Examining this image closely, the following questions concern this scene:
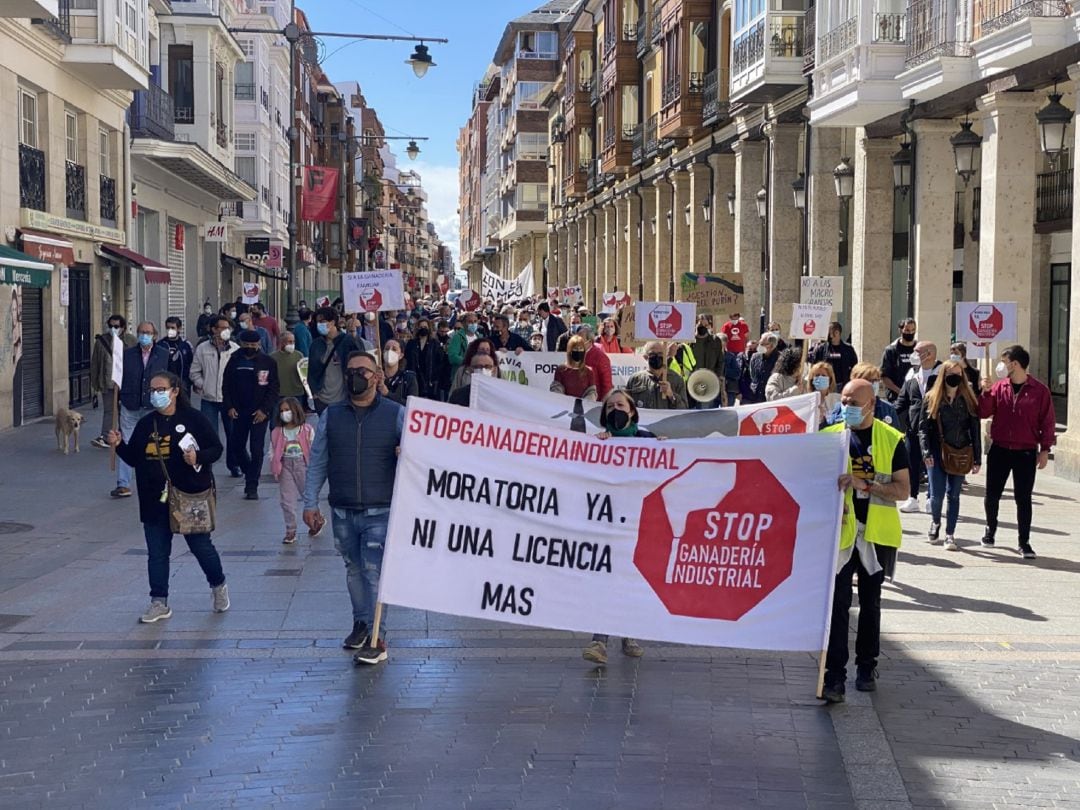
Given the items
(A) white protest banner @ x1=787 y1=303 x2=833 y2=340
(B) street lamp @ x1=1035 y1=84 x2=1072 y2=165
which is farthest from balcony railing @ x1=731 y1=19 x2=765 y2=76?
(B) street lamp @ x1=1035 y1=84 x2=1072 y2=165

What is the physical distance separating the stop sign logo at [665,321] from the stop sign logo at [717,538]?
1126cm

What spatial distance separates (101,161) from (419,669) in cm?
2297

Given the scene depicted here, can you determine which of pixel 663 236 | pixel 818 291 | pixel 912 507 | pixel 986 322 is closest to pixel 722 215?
pixel 663 236

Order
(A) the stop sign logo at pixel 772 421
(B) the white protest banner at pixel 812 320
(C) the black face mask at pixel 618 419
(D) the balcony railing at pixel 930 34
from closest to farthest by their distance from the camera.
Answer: (C) the black face mask at pixel 618 419 → (A) the stop sign logo at pixel 772 421 → (B) the white protest banner at pixel 812 320 → (D) the balcony railing at pixel 930 34

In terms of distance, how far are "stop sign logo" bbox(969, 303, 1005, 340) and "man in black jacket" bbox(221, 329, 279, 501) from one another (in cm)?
800

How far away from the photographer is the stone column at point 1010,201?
19703 mm

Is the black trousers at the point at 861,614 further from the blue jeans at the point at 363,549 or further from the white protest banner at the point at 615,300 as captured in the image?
the white protest banner at the point at 615,300

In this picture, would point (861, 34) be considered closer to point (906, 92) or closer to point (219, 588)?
point (906, 92)

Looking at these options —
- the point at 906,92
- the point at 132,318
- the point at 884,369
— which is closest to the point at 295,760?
the point at 884,369

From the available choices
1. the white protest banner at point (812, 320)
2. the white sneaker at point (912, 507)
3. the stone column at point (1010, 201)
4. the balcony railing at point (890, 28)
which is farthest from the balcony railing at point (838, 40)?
the white sneaker at point (912, 507)

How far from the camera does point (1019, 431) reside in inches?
471

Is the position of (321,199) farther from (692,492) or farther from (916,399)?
(692,492)

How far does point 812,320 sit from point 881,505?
35.6 ft

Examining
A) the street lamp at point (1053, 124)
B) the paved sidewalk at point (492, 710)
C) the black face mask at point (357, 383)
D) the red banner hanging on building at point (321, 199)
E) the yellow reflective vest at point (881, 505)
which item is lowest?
the paved sidewalk at point (492, 710)
